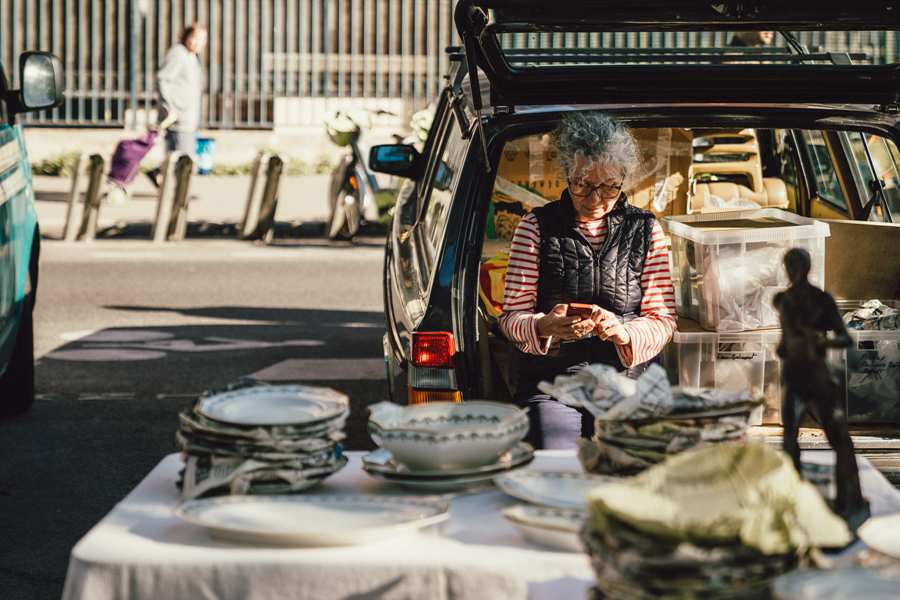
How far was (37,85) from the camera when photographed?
5.36 meters

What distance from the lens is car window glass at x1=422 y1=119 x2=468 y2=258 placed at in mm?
3562

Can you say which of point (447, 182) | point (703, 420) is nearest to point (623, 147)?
point (447, 182)

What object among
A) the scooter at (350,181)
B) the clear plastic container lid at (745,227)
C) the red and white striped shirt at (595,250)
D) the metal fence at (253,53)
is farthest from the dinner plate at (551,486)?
the metal fence at (253,53)

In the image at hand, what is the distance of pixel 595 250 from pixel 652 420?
1.65 metres

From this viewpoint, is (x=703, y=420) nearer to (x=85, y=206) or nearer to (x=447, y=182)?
(x=447, y=182)

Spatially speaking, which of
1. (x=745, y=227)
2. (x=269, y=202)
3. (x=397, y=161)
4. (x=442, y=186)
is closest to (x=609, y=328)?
(x=745, y=227)

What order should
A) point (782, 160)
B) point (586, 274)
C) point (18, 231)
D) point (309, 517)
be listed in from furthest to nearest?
point (782, 160), point (18, 231), point (586, 274), point (309, 517)

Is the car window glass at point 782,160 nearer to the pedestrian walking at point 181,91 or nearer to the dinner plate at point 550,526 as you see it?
the dinner plate at point 550,526

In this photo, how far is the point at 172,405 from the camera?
5867 mm

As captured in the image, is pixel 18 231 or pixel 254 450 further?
pixel 18 231

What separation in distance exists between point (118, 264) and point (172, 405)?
514 cm

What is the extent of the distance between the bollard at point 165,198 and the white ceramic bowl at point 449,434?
10.4 m

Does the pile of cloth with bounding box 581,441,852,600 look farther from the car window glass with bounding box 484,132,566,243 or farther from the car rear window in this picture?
the car window glass with bounding box 484,132,566,243

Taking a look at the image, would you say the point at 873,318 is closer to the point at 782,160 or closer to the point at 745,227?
the point at 745,227
